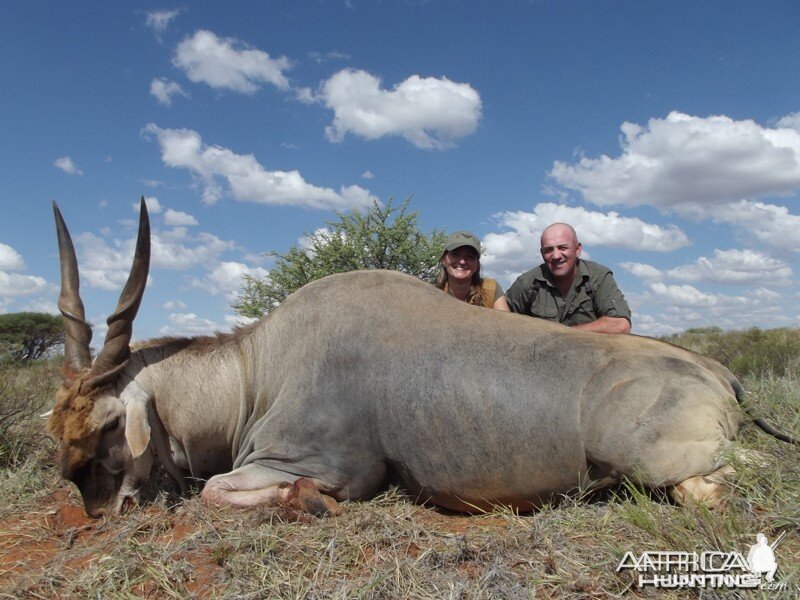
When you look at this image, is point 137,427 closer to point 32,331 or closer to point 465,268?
point 465,268

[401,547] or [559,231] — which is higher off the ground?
[559,231]

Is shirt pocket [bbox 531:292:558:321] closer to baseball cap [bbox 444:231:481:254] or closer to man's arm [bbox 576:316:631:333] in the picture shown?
man's arm [bbox 576:316:631:333]

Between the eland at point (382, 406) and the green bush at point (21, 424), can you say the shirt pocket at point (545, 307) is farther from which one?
the green bush at point (21, 424)

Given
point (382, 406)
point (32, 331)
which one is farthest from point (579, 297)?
point (32, 331)

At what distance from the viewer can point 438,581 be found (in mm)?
2787

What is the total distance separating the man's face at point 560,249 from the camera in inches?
255

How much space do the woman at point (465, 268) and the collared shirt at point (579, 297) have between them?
587mm

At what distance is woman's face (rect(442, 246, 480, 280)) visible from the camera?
715cm

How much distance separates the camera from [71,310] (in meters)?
4.57

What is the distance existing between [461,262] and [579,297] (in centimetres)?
138

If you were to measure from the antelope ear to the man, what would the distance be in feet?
13.3

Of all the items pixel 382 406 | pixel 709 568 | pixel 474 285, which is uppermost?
pixel 474 285

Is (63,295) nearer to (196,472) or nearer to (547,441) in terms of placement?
(196,472)

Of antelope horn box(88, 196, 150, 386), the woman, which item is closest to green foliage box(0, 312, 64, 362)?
the woman
